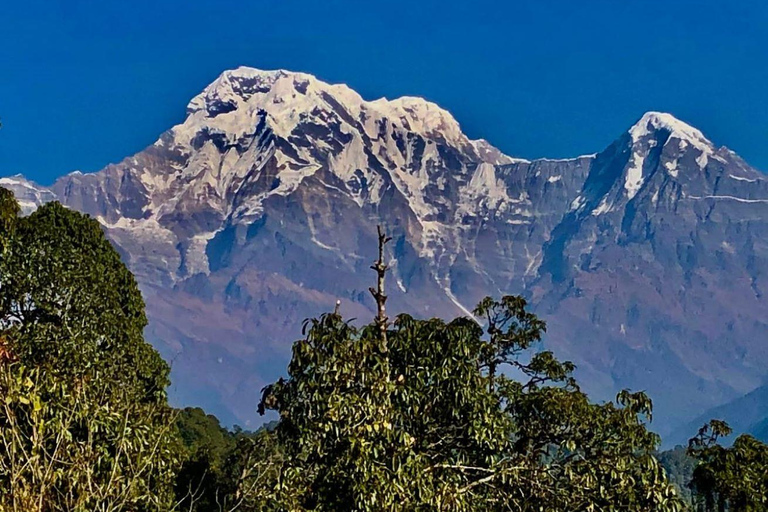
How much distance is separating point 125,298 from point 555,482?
12.8 m

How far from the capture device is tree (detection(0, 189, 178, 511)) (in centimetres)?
823

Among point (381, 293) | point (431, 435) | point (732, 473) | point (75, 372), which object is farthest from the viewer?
point (732, 473)

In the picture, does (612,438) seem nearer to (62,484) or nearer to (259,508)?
(259,508)

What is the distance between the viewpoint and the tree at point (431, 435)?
912cm

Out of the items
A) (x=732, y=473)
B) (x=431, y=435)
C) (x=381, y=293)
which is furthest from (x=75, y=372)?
(x=732, y=473)

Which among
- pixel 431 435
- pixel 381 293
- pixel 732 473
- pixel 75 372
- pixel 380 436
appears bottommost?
pixel 380 436

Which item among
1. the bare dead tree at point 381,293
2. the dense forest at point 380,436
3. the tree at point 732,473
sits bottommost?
the dense forest at point 380,436

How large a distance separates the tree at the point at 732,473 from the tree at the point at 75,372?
9.90 metres

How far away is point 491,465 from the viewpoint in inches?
420

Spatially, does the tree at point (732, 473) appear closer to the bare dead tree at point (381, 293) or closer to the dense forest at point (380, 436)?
the dense forest at point (380, 436)

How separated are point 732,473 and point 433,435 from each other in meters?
8.45

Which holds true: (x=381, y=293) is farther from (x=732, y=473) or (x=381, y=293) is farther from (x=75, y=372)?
(x=732, y=473)

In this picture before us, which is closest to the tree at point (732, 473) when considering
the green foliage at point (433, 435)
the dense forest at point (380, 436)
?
the dense forest at point (380, 436)

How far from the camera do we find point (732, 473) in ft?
54.5
